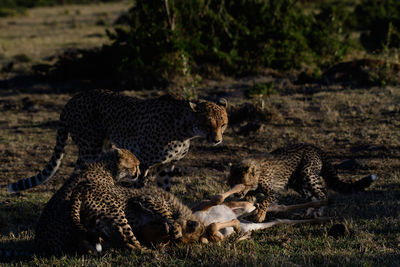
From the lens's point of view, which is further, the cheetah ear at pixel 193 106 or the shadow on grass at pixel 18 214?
the cheetah ear at pixel 193 106

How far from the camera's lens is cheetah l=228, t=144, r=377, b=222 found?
18.3ft

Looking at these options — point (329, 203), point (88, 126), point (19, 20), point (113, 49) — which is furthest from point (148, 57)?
point (19, 20)

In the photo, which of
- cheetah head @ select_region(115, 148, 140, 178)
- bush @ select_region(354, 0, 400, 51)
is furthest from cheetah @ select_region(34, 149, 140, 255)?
bush @ select_region(354, 0, 400, 51)

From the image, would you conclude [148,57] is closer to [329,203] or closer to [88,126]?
[88,126]

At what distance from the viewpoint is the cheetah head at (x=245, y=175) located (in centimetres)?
553

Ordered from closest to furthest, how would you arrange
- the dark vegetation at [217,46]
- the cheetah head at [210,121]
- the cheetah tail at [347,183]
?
the cheetah tail at [347,183]
the cheetah head at [210,121]
the dark vegetation at [217,46]

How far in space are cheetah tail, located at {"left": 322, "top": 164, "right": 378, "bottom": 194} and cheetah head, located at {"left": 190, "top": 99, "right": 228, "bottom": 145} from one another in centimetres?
141

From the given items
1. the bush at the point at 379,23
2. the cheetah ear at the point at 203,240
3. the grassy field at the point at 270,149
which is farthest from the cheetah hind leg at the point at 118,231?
the bush at the point at 379,23

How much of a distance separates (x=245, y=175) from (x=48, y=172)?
270cm

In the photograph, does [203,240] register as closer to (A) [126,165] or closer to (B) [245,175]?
(B) [245,175]

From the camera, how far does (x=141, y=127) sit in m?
6.52

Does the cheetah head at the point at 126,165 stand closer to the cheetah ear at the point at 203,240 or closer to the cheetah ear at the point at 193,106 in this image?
the cheetah ear at the point at 193,106

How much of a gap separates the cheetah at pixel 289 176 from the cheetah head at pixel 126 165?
1.03m

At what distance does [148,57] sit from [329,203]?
26.8 feet
